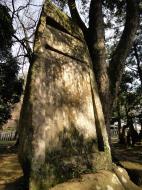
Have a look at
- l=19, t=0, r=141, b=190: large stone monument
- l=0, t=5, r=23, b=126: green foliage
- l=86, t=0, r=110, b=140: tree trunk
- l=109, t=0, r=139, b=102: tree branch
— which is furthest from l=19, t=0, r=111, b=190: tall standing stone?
l=0, t=5, r=23, b=126: green foliage

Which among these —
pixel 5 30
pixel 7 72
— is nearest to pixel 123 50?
pixel 5 30

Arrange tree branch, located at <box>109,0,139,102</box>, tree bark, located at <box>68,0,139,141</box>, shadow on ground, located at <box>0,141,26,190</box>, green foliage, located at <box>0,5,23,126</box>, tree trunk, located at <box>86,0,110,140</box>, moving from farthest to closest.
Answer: green foliage, located at <box>0,5,23,126</box>, tree branch, located at <box>109,0,139,102</box>, tree bark, located at <box>68,0,139,141</box>, tree trunk, located at <box>86,0,110,140</box>, shadow on ground, located at <box>0,141,26,190</box>

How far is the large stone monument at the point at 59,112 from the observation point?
220 inches

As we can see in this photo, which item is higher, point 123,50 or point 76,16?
point 76,16

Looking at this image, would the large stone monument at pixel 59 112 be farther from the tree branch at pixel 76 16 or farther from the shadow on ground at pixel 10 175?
the tree branch at pixel 76 16

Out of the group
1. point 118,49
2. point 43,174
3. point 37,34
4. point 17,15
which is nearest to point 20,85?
point 17,15

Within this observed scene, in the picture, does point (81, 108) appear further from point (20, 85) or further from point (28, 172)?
point (20, 85)

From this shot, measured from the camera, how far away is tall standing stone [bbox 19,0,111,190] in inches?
220

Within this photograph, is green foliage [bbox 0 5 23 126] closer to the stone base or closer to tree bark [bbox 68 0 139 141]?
tree bark [bbox 68 0 139 141]

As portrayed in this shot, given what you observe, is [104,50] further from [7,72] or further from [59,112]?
[7,72]

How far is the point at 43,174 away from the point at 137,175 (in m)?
2.83

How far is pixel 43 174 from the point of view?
17.9 feet

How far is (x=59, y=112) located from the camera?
20.8 feet

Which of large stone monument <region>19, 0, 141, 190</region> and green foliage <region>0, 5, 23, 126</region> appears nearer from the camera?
large stone monument <region>19, 0, 141, 190</region>
